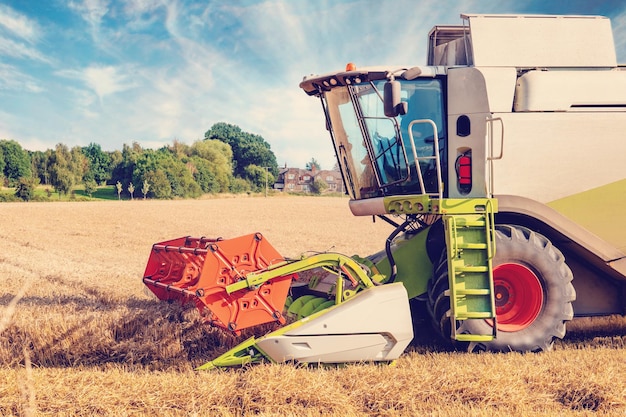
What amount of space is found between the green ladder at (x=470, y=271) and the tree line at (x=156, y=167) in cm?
4267

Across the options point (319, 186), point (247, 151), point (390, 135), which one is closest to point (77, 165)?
point (247, 151)

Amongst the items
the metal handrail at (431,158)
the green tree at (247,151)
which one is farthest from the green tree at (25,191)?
the metal handrail at (431,158)

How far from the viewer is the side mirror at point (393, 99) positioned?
4.34 metres

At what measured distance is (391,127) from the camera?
4910mm

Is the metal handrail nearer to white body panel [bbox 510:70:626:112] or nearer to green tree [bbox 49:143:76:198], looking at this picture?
white body panel [bbox 510:70:626:112]

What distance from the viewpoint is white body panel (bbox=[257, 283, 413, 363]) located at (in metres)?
3.94

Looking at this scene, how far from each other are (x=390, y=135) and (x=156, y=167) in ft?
144

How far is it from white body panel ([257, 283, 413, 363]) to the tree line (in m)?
42.8

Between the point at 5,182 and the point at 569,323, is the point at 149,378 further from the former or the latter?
the point at 5,182

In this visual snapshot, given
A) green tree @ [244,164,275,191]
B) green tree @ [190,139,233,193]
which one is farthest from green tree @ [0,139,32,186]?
green tree @ [244,164,275,191]

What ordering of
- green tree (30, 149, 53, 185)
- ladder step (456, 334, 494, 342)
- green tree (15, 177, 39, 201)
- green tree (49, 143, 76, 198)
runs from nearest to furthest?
ladder step (456, 334, 494, 342) → green tree (15, 177, 39, 201) → green tree (49, 143, 76, 198) → green tree (30, 149, 53, 185)

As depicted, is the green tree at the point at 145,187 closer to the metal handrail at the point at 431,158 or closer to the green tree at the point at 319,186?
the green tree at the point at 319,186

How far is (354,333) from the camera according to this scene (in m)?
4.07

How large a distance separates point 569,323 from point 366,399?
339cm
